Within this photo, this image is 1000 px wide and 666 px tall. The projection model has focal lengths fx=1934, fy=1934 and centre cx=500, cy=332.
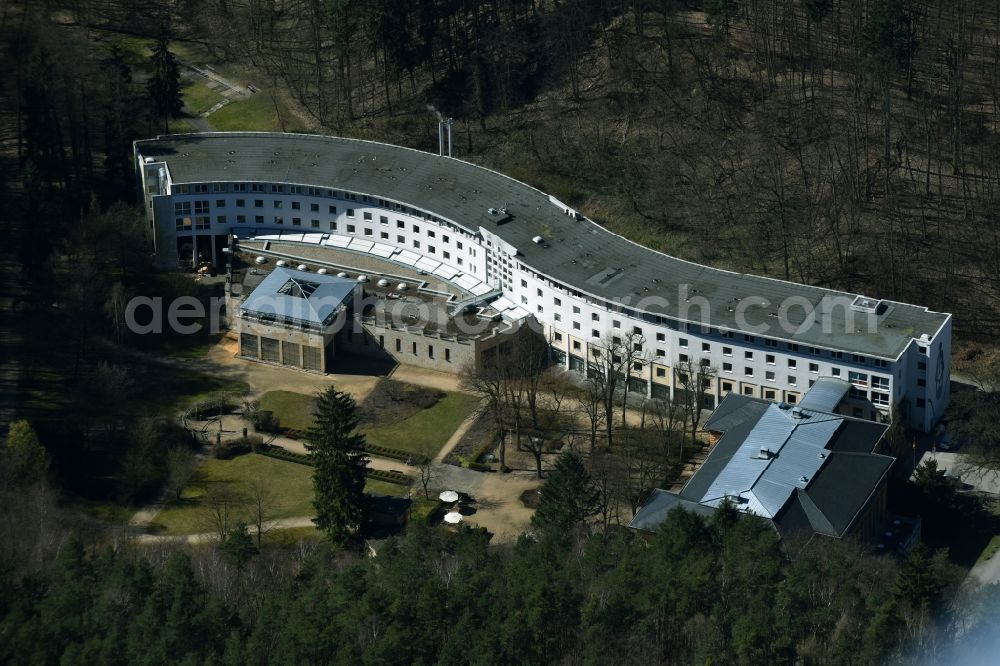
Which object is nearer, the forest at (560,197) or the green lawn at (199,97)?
the forest at (560,197)

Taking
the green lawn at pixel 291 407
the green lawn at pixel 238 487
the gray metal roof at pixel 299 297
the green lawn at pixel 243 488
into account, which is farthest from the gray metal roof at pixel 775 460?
the gray metal roof at pixel 299 297

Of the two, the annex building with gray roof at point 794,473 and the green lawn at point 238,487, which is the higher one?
the annex building with gray roof at point 794,473

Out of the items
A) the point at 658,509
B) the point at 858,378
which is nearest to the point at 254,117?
the point at 858,378

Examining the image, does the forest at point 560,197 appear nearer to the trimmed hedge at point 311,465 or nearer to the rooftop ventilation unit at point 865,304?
the trimmed hedge at point 311,465

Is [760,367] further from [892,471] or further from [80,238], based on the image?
[80,238]

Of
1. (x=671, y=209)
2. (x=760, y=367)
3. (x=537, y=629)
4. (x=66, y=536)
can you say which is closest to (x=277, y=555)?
(x=66, y=536)

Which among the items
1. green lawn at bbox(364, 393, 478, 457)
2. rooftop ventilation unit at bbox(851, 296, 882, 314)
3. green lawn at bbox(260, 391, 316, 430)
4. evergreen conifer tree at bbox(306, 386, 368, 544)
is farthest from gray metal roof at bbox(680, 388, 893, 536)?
green lawn at bbox(260, 391, 316, 430)

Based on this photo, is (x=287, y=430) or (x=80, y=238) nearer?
(x=287, y=430)
